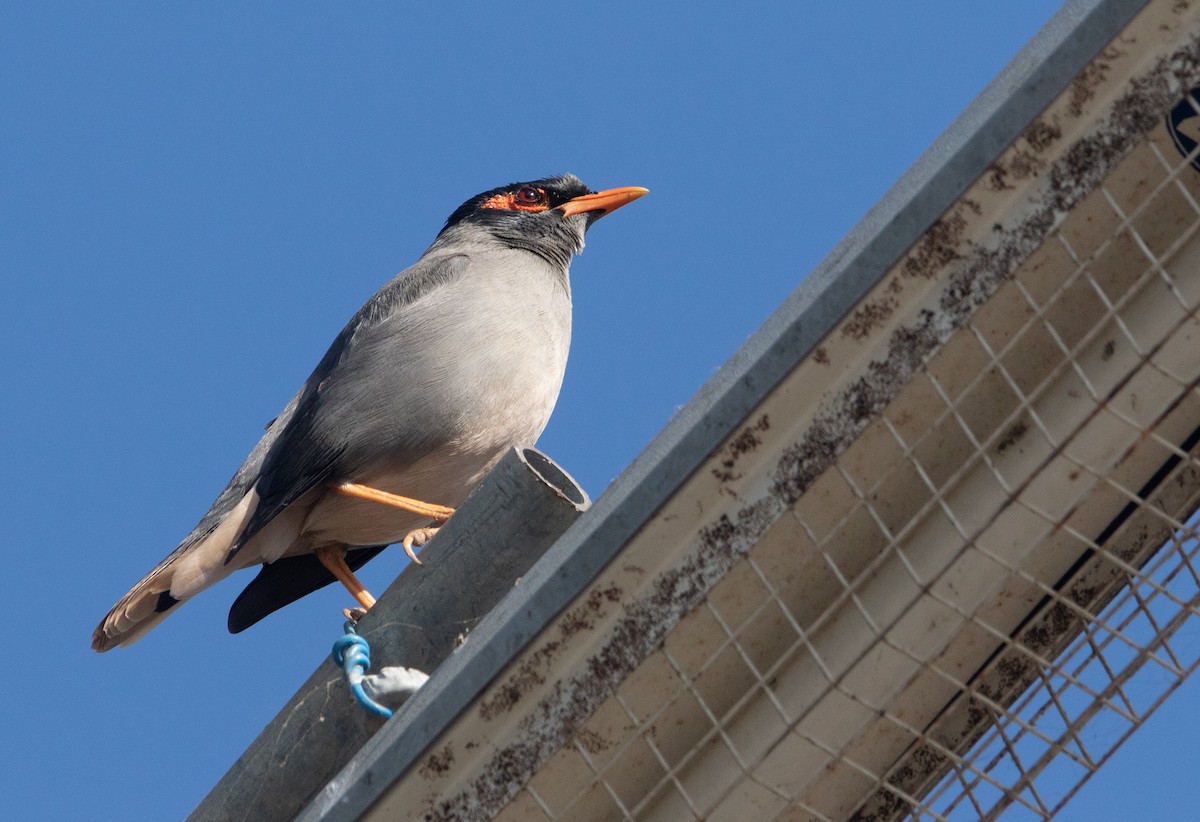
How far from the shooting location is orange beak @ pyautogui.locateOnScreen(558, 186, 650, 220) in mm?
8695

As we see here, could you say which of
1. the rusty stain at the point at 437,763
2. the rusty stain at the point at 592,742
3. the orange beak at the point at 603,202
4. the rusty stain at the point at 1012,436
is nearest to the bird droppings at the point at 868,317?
the rusty stain at the point at 1012,436

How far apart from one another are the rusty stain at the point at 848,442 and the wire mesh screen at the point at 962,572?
0.09 feet

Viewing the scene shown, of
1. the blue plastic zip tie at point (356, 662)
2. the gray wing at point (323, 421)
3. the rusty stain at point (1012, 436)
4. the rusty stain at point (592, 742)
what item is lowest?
the gray wing at point (323, 421)

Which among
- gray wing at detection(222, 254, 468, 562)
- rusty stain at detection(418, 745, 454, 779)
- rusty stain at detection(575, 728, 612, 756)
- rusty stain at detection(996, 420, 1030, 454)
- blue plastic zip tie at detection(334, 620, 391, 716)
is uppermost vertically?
rusty stain at detection(996, 420, 1030, 454)

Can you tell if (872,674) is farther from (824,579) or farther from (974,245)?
(974,245)

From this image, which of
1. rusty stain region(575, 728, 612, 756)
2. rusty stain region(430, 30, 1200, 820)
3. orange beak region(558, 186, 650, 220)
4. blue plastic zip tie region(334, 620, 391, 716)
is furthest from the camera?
orange beak region(558, 186, 650, 220)

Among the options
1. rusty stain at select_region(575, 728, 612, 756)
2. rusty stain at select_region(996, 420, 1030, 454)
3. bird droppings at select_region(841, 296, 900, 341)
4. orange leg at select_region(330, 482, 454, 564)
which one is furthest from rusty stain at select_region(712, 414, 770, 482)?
orange leg at select_region(330, 482, 454, 564)

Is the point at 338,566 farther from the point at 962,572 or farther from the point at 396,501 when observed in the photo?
the point at 962,572

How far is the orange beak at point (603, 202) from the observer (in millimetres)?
8695

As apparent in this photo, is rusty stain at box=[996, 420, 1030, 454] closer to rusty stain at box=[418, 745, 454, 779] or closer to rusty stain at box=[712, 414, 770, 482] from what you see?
rusty stain at box=[712, 414, 770, 482]

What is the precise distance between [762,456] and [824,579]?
0.86 ft

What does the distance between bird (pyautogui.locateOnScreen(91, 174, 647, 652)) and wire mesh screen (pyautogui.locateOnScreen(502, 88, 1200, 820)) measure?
4071mm

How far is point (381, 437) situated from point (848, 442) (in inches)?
176

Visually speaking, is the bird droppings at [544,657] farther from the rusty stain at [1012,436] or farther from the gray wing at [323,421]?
the gray wing at [323,421]
